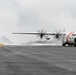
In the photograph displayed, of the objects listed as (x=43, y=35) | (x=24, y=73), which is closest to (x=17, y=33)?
(x=43, y=35)

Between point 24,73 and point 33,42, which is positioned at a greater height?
point 24,73

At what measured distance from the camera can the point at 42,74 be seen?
499 inches

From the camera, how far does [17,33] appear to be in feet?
289

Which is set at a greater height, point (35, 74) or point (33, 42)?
point (35, 74)

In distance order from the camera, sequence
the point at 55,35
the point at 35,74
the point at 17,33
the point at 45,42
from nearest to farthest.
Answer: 1. the point at 35,74
2. the point at 55,35
3. the point at 17,33
4. the point at 45,42

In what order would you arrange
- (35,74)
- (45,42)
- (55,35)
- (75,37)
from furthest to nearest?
(45,42), (55,35), (75,37), (35,74)

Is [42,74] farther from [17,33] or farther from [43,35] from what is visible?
[17,33]

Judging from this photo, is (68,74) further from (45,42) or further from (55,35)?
(45,42)

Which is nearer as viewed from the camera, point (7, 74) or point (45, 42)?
point (7, 74)

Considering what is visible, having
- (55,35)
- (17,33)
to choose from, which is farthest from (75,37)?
(17,33)

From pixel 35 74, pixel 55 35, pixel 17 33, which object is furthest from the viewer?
pixel 17 33

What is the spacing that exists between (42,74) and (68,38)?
178ft

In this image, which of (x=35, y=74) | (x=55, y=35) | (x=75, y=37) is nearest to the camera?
(x=35, y=74)

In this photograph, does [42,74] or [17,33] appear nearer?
[42,74]
